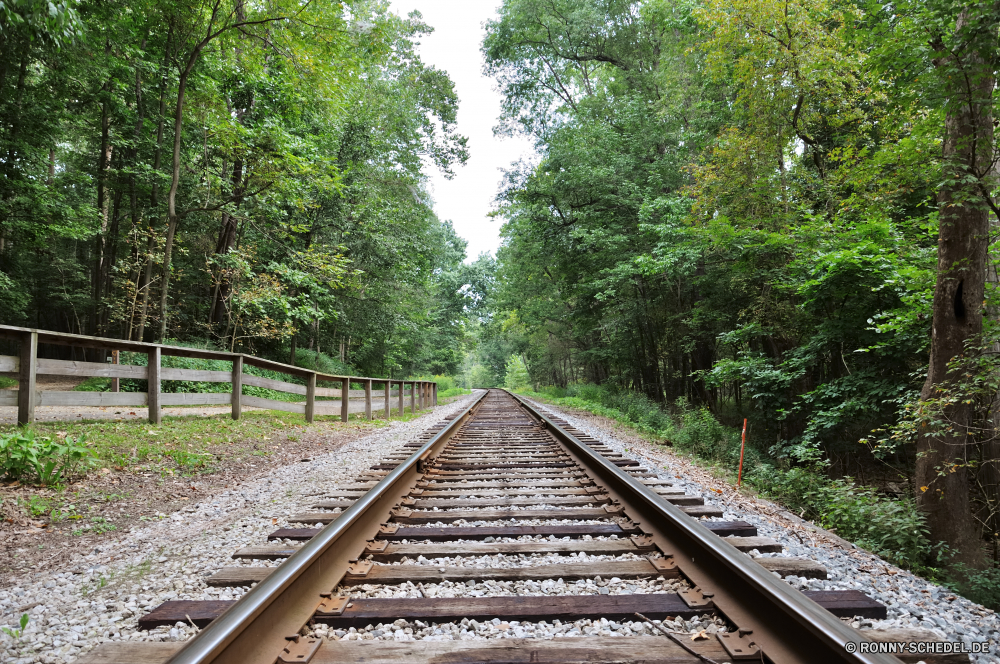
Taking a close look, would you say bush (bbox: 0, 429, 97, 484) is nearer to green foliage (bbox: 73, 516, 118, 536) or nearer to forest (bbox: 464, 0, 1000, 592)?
green foliage (bbox: 73, 516, 118, 536)

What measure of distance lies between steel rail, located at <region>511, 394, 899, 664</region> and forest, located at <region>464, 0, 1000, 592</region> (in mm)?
2253

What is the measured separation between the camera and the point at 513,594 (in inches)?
87.6

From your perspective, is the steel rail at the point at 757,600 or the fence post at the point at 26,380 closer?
the steel rail at the point at 757,600

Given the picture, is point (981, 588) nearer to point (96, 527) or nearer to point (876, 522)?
point (876, 522)

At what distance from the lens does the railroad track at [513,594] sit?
1692mm

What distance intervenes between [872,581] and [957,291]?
11.1ft

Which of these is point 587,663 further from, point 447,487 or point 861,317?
point 861,317

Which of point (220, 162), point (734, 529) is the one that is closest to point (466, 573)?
point (734, 529)

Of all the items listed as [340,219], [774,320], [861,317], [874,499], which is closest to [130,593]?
[874,499]

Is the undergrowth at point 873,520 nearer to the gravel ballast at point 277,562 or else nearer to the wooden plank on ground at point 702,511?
the gravel ballast at point 277,562

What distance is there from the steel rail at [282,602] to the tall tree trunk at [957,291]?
4629mm

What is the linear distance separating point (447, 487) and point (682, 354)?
12745mm

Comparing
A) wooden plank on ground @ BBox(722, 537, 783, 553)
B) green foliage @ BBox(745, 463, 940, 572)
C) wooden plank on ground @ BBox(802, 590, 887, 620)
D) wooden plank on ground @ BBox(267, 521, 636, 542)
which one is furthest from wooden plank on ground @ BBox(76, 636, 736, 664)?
green foliage @ BBox(745, 463, 940, 572)

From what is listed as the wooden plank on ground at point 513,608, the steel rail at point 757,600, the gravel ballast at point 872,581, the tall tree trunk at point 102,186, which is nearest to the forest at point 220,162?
the tall tree trunk at point 102,186
